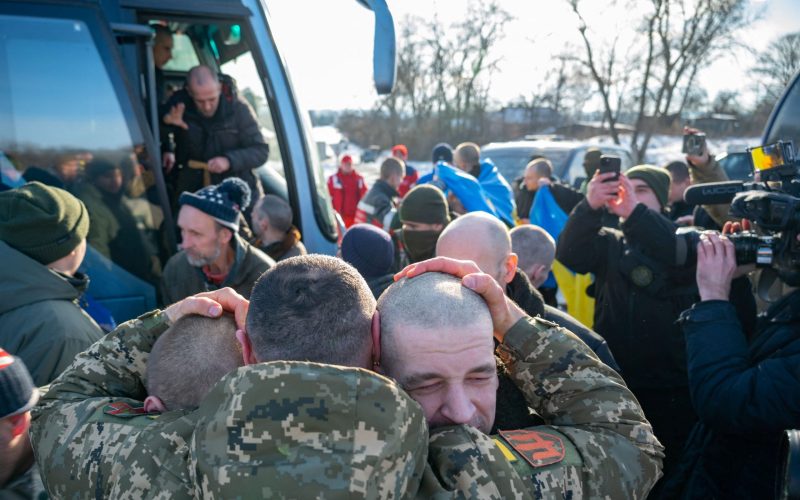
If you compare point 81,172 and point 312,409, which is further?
point 81,172

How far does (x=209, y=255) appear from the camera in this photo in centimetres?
345

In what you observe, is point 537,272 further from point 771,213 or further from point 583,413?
point 583,413

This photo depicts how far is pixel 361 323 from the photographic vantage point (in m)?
1.35

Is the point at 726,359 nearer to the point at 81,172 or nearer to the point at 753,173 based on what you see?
the point at 753,173

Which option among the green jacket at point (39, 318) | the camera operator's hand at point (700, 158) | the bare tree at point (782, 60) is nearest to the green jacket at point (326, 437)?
the green jacket at point (39, 318)

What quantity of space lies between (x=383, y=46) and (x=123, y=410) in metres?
2.62

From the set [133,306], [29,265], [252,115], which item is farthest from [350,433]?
[252,115]

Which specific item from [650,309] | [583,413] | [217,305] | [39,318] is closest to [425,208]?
[650,309]

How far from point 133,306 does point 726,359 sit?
2.97m

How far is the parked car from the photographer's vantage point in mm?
10078

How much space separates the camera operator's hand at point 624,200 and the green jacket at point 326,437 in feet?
5.84

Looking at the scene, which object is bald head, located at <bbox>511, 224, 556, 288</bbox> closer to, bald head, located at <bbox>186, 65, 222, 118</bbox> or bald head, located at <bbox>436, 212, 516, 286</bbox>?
bald head, located at <bbox>436, 212, 516, 286</bbox>

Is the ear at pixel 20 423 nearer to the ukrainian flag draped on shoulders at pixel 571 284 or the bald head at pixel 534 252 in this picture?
the bald head at pixel 534 252

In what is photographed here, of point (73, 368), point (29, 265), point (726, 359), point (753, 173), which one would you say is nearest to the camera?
point (73, 368)
